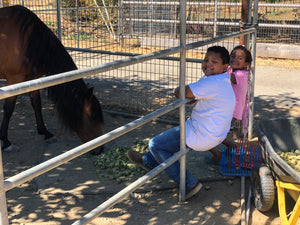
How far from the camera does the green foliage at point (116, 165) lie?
372 cm

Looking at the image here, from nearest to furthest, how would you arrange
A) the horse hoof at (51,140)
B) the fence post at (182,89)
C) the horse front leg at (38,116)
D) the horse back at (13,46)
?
the fence post at (182,89) < the horse back at (13,46) < the horse hoof at (51,140) < the horse front leg at (38,116)

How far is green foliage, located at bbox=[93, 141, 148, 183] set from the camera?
372 centimetres

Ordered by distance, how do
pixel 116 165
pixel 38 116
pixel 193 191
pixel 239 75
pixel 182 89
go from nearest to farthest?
pixel 182 89, pixel 193 191, pixel 116 165, pixel 239 75, pixel 38 116

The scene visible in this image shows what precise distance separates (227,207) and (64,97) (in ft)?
6.79

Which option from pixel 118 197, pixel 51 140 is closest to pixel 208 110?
pixel 118 197

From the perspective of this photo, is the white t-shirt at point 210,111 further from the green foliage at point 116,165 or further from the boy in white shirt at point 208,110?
the green foliage at point 116,165

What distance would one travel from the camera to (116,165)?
12.7ft

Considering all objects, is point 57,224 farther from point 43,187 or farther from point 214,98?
point 214,98

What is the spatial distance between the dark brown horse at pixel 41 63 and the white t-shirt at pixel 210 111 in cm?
135

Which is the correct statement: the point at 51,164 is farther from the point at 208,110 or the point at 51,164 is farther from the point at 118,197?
the point at 208,110

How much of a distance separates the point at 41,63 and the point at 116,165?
1514 millimetres

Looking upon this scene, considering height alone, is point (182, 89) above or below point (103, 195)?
above

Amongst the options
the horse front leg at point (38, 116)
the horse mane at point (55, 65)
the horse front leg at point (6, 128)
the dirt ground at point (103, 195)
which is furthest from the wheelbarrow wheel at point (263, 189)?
the horse front leg at point (6, 128)

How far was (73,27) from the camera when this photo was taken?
10266 mm
